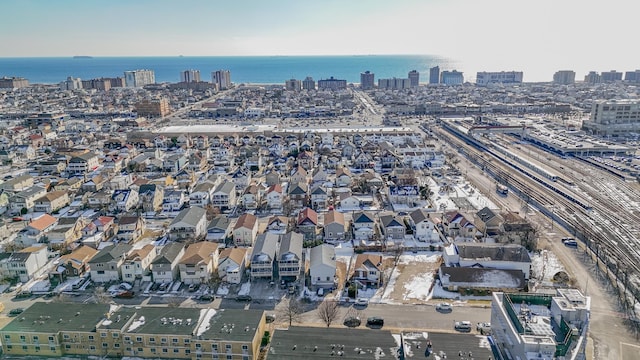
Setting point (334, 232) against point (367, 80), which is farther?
point (367, 80)

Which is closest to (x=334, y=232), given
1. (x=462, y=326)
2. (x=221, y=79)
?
(x=462, y=326)

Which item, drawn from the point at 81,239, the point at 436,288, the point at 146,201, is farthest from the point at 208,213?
the point at 436,288

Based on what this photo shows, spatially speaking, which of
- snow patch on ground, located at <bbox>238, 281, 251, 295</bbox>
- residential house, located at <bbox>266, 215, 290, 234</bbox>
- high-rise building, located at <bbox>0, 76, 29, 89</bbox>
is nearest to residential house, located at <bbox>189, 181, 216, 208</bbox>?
residential house, located at <bbox>266, 215, 290, 234</bbox>

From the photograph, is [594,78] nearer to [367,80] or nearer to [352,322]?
[367,80]

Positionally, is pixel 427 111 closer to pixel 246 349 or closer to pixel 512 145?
pixel 512 145

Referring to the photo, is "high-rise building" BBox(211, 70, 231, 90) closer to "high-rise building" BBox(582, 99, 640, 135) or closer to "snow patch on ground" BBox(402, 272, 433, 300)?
"high-rise building" BBox(582, 99, 640, 135)

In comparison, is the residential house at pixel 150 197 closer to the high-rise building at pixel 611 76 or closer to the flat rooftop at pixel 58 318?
the flat rooftop at pixel 58 318
